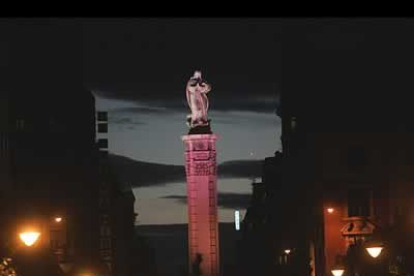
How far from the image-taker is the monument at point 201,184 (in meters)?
78.7

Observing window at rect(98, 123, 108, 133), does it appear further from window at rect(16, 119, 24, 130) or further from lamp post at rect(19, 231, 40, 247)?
lamp post at rect(19, 231, 40, 247)

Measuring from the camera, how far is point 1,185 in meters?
60.2

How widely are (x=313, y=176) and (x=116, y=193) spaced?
4594 centimetres

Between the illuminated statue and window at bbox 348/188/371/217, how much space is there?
1251 centimetres

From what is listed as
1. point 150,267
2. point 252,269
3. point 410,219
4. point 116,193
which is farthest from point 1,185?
point 150,267

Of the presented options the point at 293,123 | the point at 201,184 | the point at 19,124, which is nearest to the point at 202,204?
the point at 201,184

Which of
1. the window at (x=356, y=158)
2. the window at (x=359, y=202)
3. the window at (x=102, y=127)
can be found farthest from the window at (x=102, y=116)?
the window at (x=359, y=202)

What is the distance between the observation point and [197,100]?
8381 cm

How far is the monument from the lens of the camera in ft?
258

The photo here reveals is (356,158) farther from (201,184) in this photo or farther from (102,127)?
(102,127)

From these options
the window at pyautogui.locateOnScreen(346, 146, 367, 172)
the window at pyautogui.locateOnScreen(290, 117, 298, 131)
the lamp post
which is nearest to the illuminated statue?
the window at pyautogui.locateOnScreen(346, 146, 367, 172)

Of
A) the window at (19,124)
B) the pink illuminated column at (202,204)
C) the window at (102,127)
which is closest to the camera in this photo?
the pink illuminated column at (202,204)

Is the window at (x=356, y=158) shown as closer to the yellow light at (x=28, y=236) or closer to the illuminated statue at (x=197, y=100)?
the illuminated statue at (x=197, y=100)

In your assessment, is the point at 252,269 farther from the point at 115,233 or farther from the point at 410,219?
the point at 410,219
